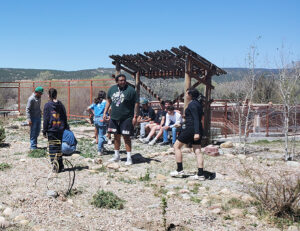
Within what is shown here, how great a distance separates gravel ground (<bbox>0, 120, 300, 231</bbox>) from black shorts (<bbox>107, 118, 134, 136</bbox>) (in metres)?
0.72

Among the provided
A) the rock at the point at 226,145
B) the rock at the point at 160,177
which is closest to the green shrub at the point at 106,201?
the rock at the point at 160,177

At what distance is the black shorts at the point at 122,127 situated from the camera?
25.1ft

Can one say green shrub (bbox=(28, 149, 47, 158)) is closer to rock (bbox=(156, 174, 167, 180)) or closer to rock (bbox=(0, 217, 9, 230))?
rock (bbox=(156, 174, 167, 180))

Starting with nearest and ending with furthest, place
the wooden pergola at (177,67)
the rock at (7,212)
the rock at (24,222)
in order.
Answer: the rock at (24,222), the rock at (7,212), the wooden pergola at (177,67)

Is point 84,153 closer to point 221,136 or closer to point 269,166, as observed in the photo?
Answer: point 269,166

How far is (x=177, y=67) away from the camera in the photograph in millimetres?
11711

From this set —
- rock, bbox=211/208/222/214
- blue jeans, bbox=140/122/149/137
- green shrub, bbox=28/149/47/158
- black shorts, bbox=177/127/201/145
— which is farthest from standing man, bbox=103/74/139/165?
blue jeans, bbox=140/122/149/137

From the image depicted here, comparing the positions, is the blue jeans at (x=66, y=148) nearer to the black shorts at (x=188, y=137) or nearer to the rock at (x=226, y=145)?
the black shorts at (x=188, y=137)

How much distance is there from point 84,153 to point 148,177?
2.96 metres

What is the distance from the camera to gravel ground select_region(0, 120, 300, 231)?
447 cm

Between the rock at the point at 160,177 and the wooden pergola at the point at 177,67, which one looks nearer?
the rock at the point at 160,177

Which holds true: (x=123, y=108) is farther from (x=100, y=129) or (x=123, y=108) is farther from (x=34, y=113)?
(x=34, y=113)

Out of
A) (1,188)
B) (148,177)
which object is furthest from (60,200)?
(148,177)

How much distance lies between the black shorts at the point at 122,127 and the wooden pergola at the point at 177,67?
2.78 meters
